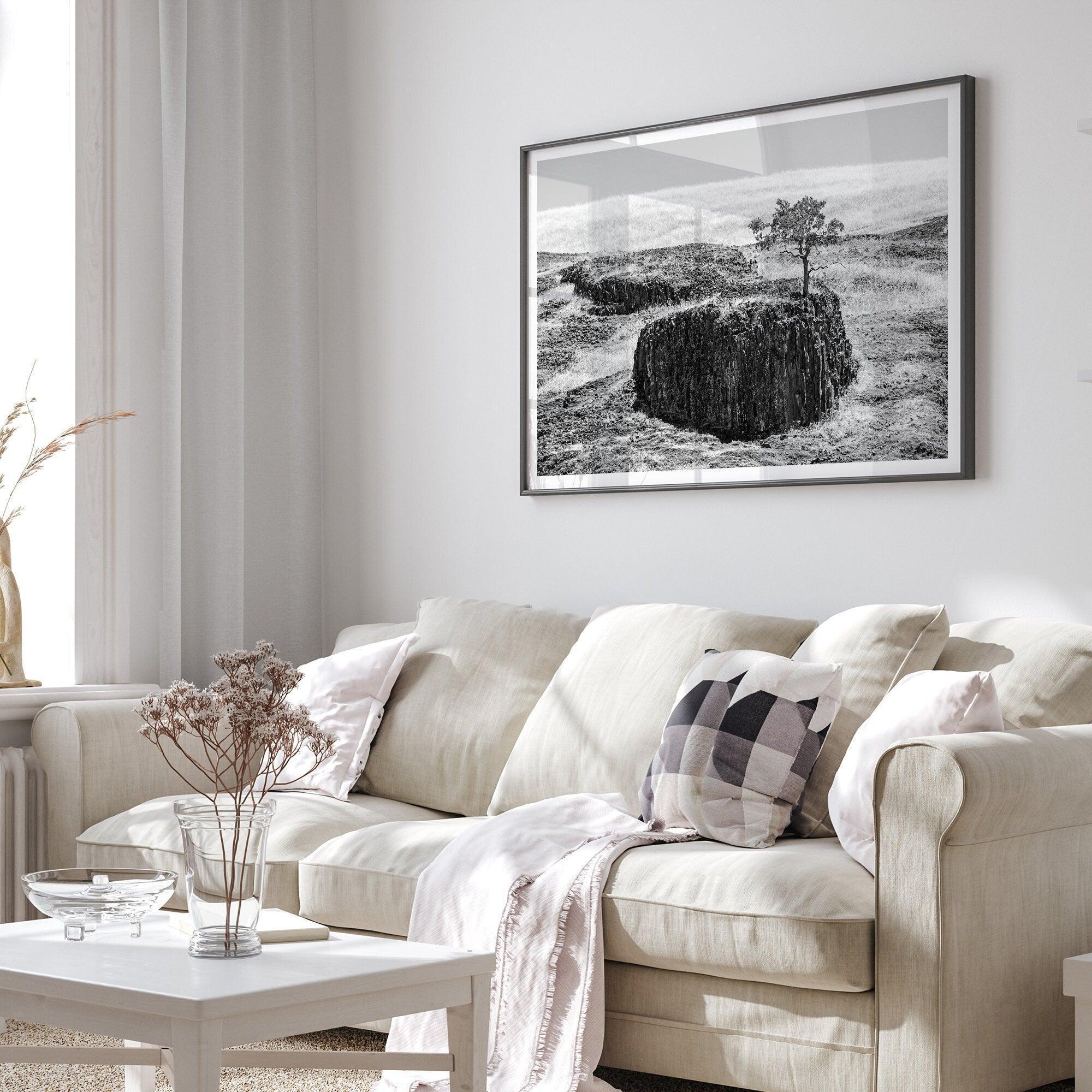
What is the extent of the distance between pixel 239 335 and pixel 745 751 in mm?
2208

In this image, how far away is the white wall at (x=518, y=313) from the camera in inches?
135

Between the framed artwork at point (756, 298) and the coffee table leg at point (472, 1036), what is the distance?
6.00 feet

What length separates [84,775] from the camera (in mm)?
3580

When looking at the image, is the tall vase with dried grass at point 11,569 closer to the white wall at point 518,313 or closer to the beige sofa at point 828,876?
the beige sofa at point 828,876

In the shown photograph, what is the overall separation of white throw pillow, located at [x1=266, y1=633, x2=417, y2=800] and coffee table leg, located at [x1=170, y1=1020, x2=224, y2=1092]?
5.75ft

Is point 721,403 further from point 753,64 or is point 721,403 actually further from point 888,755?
point 888,755

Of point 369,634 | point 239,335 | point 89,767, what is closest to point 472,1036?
point 89,767

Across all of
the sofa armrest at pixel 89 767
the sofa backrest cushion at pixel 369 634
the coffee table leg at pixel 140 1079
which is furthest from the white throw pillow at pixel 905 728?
the sofa armrest at pixel 89 767

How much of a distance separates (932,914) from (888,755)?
0.81 feet

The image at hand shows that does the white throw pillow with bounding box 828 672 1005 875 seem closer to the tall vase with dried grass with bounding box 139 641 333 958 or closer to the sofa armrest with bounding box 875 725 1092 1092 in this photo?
the sofa armrest with bounding box 875 725 1092 1092

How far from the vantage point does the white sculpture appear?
156 inches

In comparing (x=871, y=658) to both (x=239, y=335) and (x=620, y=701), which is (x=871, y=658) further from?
(x=239, y=335)

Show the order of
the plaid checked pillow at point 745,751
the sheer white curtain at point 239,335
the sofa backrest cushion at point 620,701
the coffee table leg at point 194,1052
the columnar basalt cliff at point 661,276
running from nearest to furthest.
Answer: the coffee table leg at point 194,1052, the plaid checked pillow at point 745,751, the sofa backrest cushion at point 620,701, the columnar basalt cliff at point 661,276, the sheer white curtain at point 239,335

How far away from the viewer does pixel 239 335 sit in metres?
4.48
